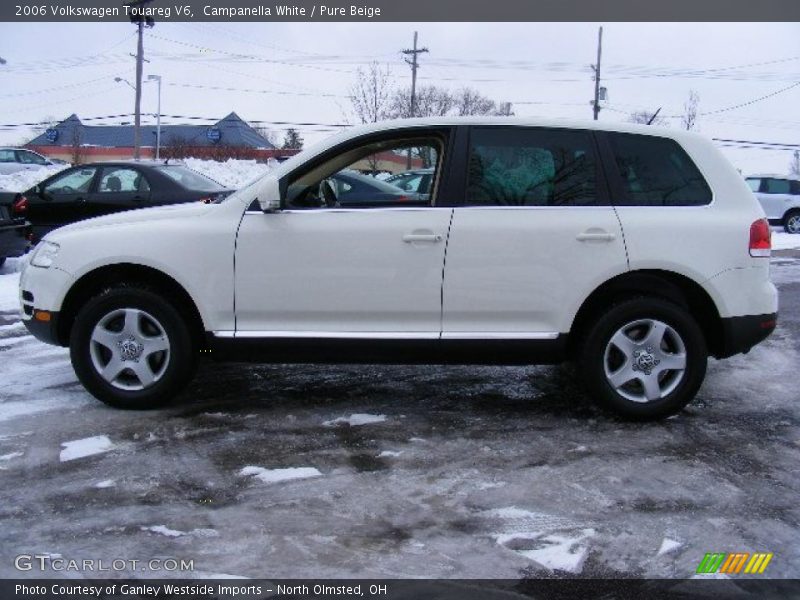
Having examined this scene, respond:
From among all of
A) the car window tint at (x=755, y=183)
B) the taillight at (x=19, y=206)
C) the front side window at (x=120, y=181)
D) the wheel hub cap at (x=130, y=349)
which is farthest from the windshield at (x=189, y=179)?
the car window tint at (x=755, y=183)

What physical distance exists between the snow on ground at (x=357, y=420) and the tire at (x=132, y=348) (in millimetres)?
918

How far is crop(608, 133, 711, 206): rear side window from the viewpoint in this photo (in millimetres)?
4703

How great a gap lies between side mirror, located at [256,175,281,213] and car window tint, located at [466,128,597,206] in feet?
3.63

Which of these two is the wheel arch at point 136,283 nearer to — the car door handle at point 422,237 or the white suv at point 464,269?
the white suv at point 464,269

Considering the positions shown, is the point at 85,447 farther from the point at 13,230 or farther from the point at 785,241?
the point at 785,241

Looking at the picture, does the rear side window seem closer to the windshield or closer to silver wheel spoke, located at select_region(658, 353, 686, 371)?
silver wheel spoke, located at select_region(658, 353, 686, 371)

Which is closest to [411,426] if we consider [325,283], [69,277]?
[325,283]

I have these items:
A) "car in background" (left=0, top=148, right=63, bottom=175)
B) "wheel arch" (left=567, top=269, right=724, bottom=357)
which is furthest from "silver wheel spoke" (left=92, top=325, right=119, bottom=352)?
"car in background" (left=0, top=148, right=63, bottom=175)

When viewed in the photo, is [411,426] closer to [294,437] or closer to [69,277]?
[294,437]

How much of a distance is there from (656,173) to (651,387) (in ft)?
4.17

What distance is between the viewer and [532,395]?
17.6ft

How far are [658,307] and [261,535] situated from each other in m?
2.60

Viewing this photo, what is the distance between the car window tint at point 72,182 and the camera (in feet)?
37.2

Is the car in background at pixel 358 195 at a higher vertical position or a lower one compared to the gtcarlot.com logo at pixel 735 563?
higher
